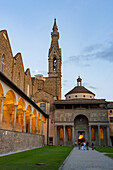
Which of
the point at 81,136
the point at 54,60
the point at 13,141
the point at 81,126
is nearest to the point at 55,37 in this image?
the point at 54,60

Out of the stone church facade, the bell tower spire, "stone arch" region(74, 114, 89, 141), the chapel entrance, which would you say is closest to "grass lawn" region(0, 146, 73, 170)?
the stone church facade

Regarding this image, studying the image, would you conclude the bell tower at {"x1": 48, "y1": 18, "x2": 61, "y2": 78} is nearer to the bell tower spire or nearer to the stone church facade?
the bell tower spire

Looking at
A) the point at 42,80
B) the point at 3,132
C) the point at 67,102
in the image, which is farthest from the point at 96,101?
the point at 3,132

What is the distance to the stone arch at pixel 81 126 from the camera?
41.2 meters

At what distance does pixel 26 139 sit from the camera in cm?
2223

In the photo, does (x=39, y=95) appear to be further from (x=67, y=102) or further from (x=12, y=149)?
(x=12, y=149)

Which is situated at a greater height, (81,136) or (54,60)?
(54,60)

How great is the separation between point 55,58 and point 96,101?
1859 cm

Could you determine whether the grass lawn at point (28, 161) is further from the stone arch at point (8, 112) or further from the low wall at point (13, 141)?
the stone arch at point (8, 112)

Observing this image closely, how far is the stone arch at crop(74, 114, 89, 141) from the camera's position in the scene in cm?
4120

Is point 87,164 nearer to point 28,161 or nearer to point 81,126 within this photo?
point 28,161

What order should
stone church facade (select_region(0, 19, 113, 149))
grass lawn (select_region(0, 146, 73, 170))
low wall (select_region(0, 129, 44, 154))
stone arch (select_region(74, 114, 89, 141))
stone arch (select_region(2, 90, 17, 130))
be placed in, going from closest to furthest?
1. grass lawn (select_region(0, 146, 73, 170))
2. low wall (select_region(0, 129, 44, 154))
3. stone arch (select_region(2, 90, 17, 130))
4. stone church facade (select_region(0, 19, 113, 149))
5. stone arch (select_region(74, 114, 89, 141))

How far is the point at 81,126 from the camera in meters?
41.7

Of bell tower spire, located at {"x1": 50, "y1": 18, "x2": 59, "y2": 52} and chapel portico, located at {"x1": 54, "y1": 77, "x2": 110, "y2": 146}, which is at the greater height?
bell tower spire, located at {"x1": 50, "y1": 18, "x2": 59, "y2": 52}
